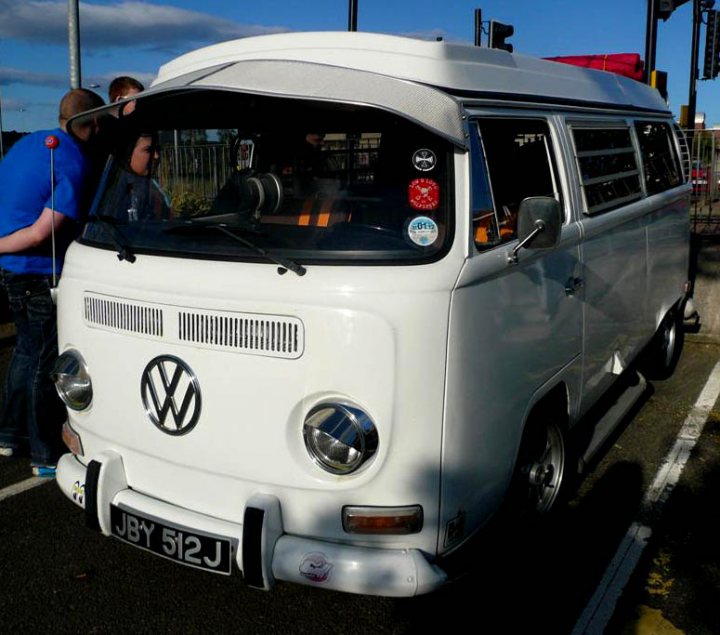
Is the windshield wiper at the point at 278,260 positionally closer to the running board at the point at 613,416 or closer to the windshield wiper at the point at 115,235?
the windshield wiper at the point at 115,235

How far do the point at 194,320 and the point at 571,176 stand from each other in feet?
6.84

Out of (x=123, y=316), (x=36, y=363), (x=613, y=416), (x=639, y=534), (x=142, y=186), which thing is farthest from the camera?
(x=613, y=416)

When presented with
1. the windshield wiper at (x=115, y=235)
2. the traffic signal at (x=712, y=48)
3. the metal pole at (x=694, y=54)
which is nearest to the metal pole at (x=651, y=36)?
the traffic signal at (x=712, y=48)

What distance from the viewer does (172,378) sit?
3.14 metres

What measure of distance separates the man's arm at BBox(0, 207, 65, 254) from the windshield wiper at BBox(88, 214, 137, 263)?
0.75 meters

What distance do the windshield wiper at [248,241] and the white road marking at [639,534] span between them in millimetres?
1845

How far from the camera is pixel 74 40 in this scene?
9594 mm

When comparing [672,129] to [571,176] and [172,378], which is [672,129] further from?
[172,378]

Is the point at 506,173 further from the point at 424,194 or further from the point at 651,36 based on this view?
the point at 651,36

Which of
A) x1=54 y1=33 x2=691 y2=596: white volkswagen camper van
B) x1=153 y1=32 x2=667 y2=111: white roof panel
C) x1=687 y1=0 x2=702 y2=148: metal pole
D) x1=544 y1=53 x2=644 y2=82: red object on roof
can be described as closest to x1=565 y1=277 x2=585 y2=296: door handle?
x1=54 y1=33 x2=691 y2=596: white volkswagen camper van

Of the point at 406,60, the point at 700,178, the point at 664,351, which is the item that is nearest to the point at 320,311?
the point at 406,60

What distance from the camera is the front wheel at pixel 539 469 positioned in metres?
3.69

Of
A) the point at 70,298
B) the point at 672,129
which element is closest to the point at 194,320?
the point at 70,298

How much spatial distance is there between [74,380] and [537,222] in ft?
6.82
